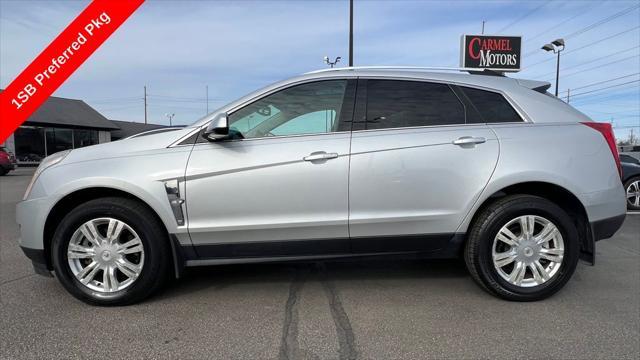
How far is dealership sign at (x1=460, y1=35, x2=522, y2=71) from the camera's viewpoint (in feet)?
50.8

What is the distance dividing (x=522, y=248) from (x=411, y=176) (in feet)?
3.56

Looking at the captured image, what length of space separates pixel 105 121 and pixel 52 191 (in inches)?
1492

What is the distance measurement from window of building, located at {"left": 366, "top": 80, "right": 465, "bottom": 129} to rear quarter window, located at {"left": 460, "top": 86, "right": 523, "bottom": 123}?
0.13 meters

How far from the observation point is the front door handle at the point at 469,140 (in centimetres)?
343

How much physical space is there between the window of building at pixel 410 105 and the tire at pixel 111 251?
6.35 feet

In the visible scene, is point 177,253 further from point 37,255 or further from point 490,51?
point 490,51

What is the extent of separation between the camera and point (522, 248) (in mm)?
3467

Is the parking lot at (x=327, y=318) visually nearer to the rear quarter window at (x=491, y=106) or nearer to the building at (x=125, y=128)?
the rear quarter window at (x=491, y=106)

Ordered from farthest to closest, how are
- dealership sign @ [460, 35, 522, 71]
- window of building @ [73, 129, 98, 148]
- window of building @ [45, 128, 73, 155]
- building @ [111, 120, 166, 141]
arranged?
1. building @ [111, 120, 166, 141]
2. window of building @ [73, 129, 98, 148]
3. window of building @ [45, 128, 73, 155]
4. dealership sign @ [460, 35, 522, 71]

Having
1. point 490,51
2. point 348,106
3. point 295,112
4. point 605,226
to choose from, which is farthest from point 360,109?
point 490,51

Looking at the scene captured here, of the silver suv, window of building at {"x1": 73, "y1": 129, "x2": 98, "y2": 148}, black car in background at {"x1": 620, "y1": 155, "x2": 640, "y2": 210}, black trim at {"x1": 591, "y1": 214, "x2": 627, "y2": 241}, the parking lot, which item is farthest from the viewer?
window of building at {"x1": 73, "y1": 129, "x2": 98, "y2": 148}

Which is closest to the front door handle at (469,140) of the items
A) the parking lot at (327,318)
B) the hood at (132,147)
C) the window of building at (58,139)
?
the parking lot at (327,318)

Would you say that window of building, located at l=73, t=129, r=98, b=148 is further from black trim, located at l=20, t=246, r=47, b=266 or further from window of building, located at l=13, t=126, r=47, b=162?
black trim, located at l=20, t=246, r=47, b=266

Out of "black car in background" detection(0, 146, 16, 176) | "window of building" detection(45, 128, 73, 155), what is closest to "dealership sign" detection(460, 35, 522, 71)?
"black car in background" detection(0, 146, 16, 176)
